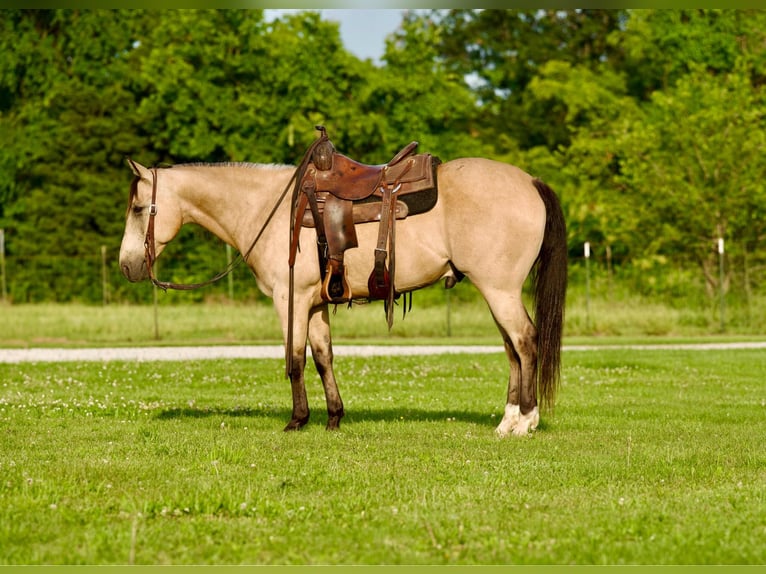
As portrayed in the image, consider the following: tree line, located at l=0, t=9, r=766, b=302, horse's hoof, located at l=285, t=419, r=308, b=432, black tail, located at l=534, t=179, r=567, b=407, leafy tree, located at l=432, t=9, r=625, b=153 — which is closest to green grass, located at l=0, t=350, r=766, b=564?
horse's hoof, located at l=285, t=419, r=308, b=432

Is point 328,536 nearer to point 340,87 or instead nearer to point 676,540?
point 676,540

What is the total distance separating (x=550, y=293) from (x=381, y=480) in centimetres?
315

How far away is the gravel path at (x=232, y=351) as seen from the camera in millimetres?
21531

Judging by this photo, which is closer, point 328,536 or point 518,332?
point 328,536

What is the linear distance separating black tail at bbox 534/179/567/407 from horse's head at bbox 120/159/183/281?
3424mm

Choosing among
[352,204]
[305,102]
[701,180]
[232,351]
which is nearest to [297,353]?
[352,204]

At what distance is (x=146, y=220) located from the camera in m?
11.0

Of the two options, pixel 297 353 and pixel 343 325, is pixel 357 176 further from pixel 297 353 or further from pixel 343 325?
pixel 343 325

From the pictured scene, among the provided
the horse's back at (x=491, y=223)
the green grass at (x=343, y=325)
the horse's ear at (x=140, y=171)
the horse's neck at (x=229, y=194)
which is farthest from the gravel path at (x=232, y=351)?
the horse's back at (x=491, y=223)

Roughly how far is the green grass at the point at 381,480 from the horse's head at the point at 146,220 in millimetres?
1533

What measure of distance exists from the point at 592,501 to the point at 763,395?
7.69m

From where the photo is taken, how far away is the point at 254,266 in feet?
35.4

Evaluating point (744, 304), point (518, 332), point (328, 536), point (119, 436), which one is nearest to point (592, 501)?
point (328, 536)

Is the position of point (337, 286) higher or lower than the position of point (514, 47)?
lower
